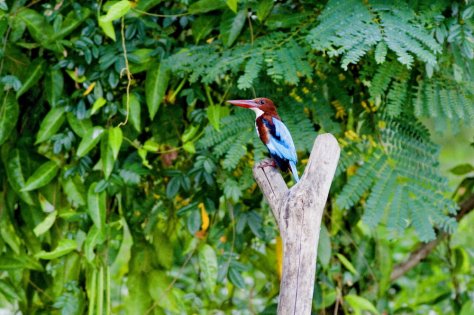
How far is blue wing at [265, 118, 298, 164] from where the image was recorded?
2143 millimetres

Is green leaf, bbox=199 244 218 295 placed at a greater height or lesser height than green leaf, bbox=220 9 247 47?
lesser

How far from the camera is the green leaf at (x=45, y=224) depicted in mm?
2680

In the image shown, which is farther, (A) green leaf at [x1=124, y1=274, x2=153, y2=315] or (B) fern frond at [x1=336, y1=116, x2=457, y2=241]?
(A) green leaf at [x1=124, y1=274, x2=153, y2=315]

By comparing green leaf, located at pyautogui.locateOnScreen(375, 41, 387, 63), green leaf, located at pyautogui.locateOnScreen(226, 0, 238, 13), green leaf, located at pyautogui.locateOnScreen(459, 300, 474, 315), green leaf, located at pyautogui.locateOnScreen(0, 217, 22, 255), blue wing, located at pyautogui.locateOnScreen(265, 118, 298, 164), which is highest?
green leaf, located at pyautogui.locateOnScreen(375, 41, 387, 63)

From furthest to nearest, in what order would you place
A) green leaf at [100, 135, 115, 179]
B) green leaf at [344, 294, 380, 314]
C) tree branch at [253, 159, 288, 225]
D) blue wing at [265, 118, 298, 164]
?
1. green leaf at [344, 294, 380, 314]
2. green leaf at [100, 135, 115, 179]
3. blue wing at [265, 118, 298, 164]
4. tree branch at [253, 159, 288, 225]

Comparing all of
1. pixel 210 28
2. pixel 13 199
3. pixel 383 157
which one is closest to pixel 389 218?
pixel 383 157

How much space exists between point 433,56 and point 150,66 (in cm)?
90

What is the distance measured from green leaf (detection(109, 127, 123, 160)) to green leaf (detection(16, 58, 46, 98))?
0.33 meters

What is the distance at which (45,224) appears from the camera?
8.83 feet

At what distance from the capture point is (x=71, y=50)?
2.76 meters

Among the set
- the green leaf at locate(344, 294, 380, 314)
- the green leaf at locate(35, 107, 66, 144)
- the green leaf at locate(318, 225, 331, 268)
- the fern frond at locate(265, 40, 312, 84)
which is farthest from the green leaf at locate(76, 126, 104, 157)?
the green leaf at locate(344, 294, 380, 314)

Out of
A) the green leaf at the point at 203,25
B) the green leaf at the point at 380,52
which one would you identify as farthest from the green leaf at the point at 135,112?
the green leaf at the point at 380,52

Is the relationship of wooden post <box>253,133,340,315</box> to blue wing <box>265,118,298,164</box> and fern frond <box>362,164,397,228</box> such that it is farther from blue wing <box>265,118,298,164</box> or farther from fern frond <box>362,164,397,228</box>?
fern frond <box>362,164,397,228</box>

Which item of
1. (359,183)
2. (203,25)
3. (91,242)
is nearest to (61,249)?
(91,242)
